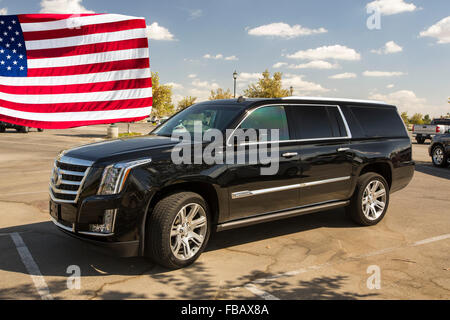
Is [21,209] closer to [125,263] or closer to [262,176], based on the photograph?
[125,263]

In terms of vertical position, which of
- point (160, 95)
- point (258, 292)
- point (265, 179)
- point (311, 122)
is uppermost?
point (160, 95)

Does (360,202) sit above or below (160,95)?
below

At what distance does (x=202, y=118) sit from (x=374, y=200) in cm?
325

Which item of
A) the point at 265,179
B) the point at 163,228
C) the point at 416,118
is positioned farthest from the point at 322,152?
the point at 416,118

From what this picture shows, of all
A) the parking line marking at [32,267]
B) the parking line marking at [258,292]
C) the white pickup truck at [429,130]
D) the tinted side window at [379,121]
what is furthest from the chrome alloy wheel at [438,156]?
the white pickup truck at [429,130]

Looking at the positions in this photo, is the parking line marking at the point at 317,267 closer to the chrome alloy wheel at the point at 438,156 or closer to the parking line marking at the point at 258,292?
the parking line marking at the point at 258,292

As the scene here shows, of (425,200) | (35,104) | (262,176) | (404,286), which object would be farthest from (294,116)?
(425,200)

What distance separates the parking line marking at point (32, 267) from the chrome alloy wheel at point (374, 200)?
4786 mm

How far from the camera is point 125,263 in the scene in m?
4.79

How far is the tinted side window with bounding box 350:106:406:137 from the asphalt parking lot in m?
1.51

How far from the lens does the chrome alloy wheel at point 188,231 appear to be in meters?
4.59

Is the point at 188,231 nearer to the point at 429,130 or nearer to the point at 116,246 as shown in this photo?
the point at 116,246

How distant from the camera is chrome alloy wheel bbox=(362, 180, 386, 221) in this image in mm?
6605

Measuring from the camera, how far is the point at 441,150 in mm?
15438
